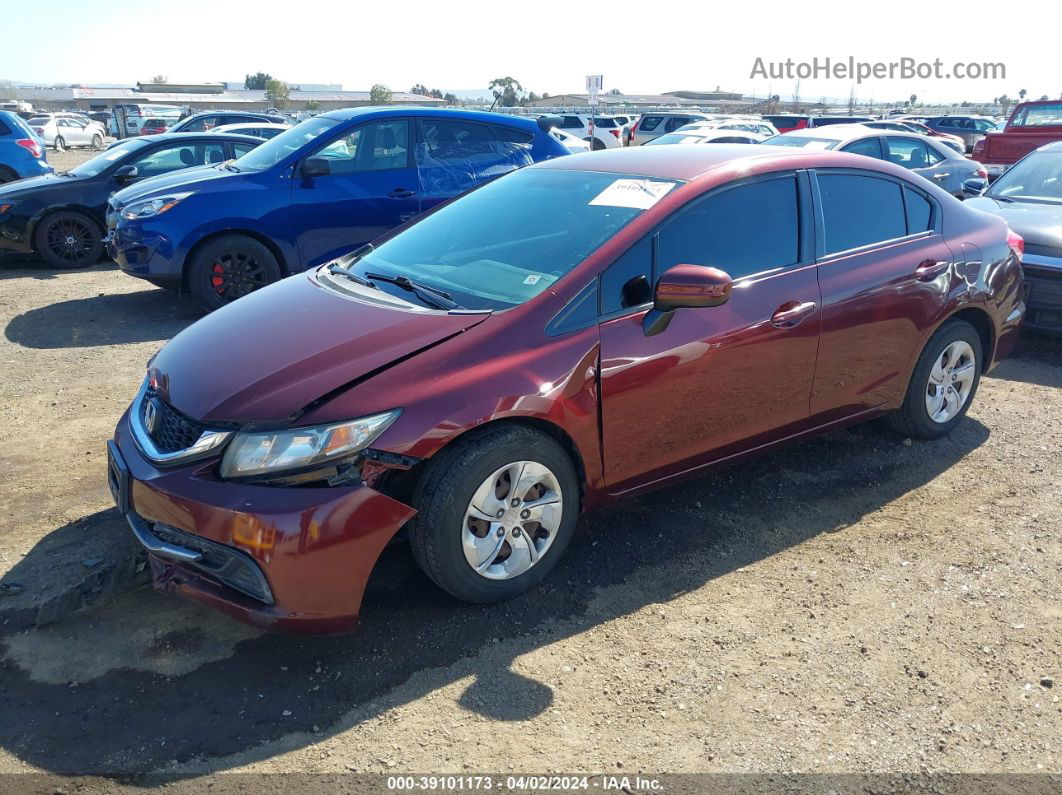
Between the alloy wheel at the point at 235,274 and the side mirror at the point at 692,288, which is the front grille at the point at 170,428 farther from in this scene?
the alloy wheel at the point at 235,274

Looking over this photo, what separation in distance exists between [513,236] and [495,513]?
137 cm

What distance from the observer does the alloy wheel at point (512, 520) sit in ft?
10.2

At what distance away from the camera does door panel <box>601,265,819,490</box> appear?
11.2ft

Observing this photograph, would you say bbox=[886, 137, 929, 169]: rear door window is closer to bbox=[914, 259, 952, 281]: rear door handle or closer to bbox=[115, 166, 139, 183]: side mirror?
bbox=[914, 259, 952, 281]: rear door handle

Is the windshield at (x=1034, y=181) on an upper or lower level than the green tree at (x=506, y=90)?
lower

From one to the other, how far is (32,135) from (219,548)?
13247 millimetres

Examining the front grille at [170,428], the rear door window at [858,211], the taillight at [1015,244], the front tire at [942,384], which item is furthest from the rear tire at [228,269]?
the taillight at [1015,244]

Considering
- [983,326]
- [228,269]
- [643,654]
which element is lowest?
[643,654]

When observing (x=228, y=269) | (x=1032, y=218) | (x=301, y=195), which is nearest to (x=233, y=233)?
(x=228, y=269)

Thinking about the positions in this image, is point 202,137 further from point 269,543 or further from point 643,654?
point 643,654

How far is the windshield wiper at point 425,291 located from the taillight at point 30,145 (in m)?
12.0

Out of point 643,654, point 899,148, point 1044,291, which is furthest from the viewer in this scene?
point 899,148

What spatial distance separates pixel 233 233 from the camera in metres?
7.36

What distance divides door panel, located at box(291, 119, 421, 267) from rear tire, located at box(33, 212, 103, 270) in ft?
11.8
